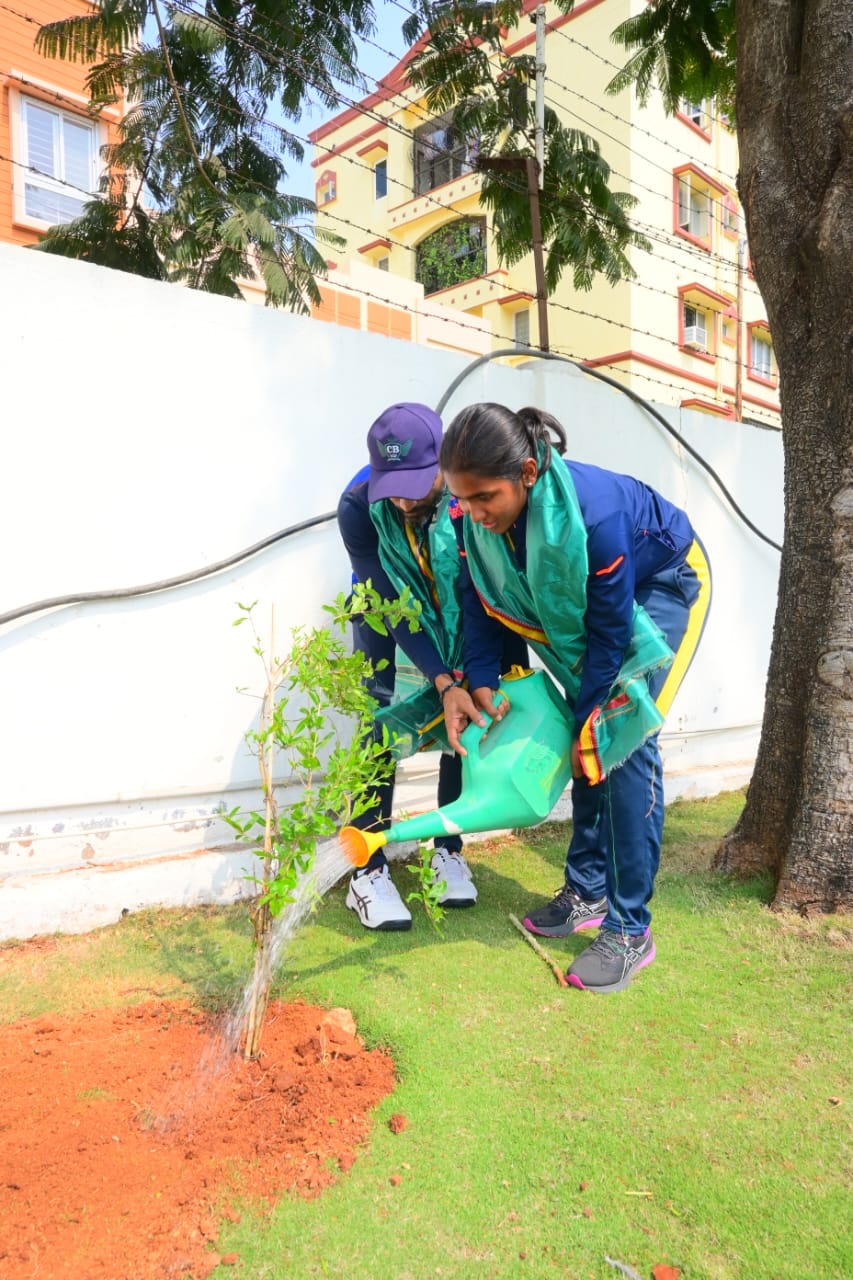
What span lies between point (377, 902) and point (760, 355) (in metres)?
22.1

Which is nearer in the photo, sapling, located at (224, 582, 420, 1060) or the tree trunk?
sapling, located at (224, 582, 420, 1060)

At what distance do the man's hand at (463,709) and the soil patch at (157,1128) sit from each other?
78cm

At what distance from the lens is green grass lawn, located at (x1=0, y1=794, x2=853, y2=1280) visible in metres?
1.44

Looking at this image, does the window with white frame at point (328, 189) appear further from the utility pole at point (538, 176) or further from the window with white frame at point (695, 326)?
the utility pole at point (538, 176)

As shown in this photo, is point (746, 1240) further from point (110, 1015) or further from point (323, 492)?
point (323, 492)

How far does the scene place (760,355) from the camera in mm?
21391

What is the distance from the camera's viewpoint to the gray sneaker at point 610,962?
2.31 m

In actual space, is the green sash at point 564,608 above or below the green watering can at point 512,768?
above

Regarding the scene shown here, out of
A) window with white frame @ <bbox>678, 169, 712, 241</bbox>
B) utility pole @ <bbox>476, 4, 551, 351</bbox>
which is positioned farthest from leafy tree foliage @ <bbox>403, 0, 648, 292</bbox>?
window with white frame @ <bbox>678, 169, 712, 241</bbox>

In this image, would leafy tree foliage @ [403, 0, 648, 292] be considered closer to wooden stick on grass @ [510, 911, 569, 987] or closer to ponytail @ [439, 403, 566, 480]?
ponytail @ [439, 403, 566, 480]

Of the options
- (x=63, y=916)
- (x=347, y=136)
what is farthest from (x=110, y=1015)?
(x=347, y=136)

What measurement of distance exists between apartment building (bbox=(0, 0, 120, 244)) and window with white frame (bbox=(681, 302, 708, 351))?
1165 centimetres

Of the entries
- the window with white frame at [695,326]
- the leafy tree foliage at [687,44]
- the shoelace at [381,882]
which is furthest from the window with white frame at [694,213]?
the shoelace at [381,882]

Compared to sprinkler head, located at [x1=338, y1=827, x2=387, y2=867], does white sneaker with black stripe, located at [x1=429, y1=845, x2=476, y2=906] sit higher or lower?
lower
